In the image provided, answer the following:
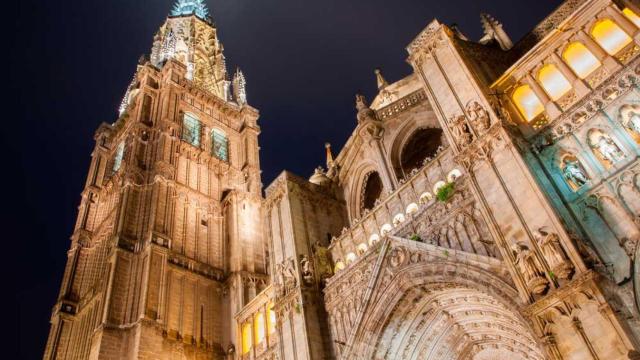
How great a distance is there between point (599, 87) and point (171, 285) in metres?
25.7

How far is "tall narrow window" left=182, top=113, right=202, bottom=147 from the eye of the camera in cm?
4384

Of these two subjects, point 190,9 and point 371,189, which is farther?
point 190,9

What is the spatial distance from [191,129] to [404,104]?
78.0ft

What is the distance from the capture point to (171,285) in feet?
104

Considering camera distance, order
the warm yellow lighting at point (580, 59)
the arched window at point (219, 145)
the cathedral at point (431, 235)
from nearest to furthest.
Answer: the cathedral at point (431, 235) < the warm yellow lighting at point (580, 59) < the arched window at point (219, 145)

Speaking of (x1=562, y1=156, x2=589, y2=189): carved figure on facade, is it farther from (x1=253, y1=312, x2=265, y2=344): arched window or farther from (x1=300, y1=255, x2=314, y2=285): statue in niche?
(x1=253, y1=312, x2=265, y2=344): arched window

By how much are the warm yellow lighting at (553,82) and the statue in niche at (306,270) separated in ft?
39.9

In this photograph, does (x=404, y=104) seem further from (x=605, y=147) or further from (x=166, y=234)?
(x=166, y=234)

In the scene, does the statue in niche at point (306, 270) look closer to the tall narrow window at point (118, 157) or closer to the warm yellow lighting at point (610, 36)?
the warm yellow lighting at point (610, 36)

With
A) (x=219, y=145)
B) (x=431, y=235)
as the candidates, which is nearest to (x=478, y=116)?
(x=431, y=235)

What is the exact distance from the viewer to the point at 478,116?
1745 centimetres

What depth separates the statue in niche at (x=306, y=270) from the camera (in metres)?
22.6

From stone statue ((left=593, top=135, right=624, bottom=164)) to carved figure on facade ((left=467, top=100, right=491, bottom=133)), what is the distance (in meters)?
3.45

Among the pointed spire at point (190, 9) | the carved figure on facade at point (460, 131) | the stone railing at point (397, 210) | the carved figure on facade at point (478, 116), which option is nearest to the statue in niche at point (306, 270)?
the stone railing at point (397, 210)
